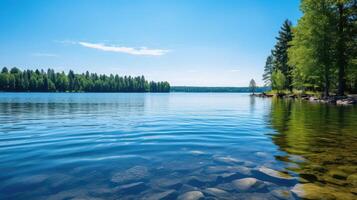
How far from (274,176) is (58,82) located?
16706 centimetres

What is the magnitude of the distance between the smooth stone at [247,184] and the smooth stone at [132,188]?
178cm

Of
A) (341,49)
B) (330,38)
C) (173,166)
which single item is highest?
(330,38)

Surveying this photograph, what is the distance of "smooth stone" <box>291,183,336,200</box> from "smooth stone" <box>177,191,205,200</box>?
1698 mm

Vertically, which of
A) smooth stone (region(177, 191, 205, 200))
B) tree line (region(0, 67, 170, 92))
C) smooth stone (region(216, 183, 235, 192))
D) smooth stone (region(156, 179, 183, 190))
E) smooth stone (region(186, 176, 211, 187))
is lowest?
smooth stone (region(156, 179, 183, 190))

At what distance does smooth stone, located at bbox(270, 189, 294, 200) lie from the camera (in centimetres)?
396

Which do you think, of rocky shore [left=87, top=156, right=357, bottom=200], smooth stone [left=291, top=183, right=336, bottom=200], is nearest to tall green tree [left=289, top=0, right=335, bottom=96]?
rocky shore [left=87, top=156, right=357, bottom=200]

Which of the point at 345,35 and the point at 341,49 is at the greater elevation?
the point at 345,35

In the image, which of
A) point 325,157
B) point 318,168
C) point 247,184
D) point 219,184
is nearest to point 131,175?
point 219,184

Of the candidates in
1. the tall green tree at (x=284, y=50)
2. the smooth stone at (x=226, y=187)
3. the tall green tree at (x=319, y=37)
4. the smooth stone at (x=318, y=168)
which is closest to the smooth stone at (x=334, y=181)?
the smooth stone at (x=318, y=168)

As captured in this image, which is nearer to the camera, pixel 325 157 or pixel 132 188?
pixel 132 188

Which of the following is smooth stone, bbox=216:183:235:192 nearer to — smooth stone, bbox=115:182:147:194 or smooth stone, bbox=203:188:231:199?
smooth stone, bbox=203:188:231:199

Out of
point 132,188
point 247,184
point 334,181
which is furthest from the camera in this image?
point 334,181

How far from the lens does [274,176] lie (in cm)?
496

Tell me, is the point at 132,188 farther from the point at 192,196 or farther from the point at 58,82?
the point at 58,82
